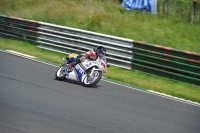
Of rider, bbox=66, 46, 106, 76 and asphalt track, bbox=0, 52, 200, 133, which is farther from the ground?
rider, bbox=66, 46, 106, 76

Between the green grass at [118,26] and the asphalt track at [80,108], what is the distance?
1.73 m

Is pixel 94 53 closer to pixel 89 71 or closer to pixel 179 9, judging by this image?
pixel 89 71

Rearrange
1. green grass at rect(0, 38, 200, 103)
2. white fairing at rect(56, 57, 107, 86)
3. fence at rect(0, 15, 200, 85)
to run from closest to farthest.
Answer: white fairing at rect(56, 57, 107, 86) < green grass at rect(0, 38, 200, 103) < fence at rect(0, 15, 200, 85)

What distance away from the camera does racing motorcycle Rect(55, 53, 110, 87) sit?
1246 centimetres

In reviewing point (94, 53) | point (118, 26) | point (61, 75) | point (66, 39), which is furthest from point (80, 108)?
point (118, 26)

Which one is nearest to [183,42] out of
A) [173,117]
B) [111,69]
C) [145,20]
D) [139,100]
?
[145,20]

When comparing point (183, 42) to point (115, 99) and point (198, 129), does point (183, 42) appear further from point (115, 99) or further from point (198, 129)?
point (198, 129)

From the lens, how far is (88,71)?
12656 mm

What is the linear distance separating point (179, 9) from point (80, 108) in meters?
12.9

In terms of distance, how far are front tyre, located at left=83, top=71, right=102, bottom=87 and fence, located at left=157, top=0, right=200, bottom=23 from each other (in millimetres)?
9476

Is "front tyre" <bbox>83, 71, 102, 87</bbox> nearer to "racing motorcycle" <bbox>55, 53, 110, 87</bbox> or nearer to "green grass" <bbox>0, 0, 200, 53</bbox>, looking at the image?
"racing motorcycle" <bbox>55, 53, 110, 87</bbox>

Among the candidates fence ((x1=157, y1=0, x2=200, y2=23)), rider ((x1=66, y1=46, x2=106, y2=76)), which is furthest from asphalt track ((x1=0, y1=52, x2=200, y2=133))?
fence ((x1=157, y1=0, x2=200, y2=23))

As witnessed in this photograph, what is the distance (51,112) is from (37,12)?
48.9 ft

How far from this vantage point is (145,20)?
2125 cm
